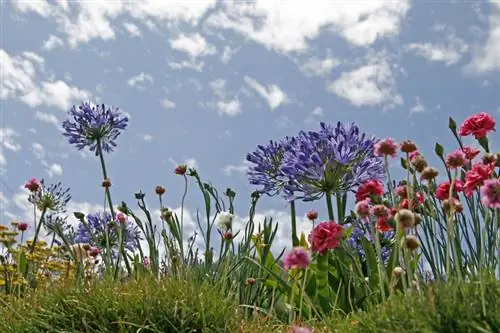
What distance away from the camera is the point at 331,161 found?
404 cm

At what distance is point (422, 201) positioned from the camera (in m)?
3.73

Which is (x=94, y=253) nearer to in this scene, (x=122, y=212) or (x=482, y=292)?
(x=122, y=212)

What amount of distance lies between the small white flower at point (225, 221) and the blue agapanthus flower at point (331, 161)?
616mm

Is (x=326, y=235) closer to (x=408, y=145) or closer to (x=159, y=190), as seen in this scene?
(x=408, y=145)

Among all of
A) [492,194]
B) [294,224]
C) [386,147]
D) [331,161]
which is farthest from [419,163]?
[294,224]

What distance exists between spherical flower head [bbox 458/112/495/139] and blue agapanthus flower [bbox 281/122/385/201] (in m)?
0.60

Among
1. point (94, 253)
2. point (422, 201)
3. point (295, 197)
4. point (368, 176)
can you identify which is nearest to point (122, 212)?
point (94, 253)

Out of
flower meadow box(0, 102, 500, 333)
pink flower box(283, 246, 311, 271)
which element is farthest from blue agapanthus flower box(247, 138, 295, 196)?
pink flower box(283, 246, 311, 271)

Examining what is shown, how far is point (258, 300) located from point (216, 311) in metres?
1.33

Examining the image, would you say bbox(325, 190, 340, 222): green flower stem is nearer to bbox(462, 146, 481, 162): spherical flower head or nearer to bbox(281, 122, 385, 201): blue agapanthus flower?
bbox(281, 122, 385, 201): blue agapanthus flower

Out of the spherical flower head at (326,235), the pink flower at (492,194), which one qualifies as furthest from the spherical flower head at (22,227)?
the pink flower at (492,194)

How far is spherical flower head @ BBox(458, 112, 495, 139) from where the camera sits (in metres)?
3.51

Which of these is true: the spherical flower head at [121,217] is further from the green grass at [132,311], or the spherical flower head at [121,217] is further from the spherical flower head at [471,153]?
the spherical flower head at [471,153]

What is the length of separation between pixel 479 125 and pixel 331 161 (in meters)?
0.88
